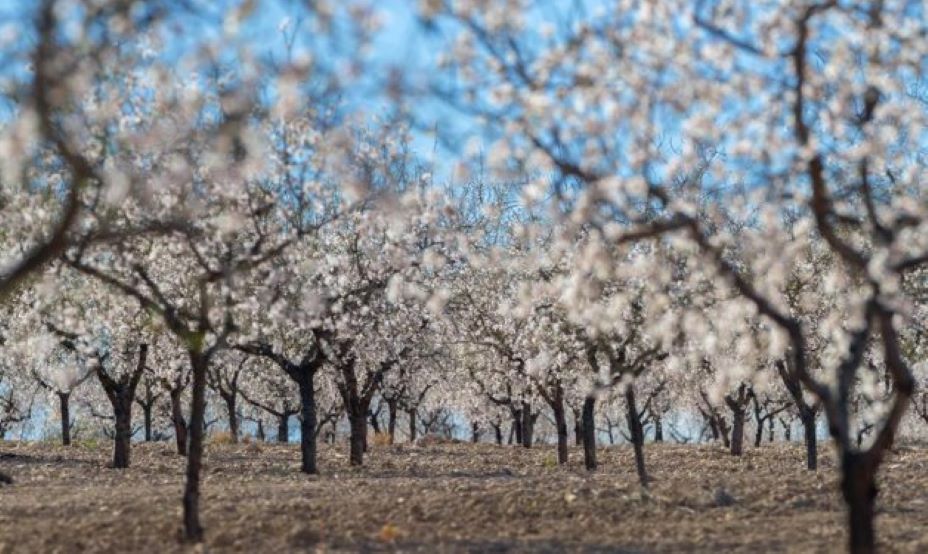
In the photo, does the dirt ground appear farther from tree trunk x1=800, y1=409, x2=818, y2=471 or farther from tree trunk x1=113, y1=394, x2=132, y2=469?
tree trunk x1=800, y1=409, x2=818, y2=471

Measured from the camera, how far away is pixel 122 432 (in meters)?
26.3

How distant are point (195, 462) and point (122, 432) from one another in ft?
47.6

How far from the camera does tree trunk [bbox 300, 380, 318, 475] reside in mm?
25156

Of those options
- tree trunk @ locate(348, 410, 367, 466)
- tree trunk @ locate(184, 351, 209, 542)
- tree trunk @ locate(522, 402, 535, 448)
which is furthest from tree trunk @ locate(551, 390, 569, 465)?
tree trunk @ locate(184, 351, 209, 542)

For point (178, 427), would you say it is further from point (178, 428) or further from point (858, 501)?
point (858, 501)

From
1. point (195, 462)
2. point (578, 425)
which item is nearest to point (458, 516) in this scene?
point (195, 462)

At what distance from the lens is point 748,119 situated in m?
11.1

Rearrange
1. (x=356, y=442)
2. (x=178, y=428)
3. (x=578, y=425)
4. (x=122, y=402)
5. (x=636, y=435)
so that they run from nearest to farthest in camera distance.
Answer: (x=636, y=435) < (x=122, y=402) < (x=356, y=442) < (x=178, y=428) < (x=578, y=425)

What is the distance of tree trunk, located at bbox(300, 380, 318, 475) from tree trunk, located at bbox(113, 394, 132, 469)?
4421mm

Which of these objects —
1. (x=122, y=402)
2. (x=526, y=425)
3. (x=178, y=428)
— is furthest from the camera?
(x=526, y=425)

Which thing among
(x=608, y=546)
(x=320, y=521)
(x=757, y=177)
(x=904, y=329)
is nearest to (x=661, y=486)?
(x=608, y=546)

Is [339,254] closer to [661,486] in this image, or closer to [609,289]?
[609,289]

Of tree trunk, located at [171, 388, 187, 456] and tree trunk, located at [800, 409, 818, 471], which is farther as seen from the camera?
tree trunk, located at [171, 388, 187, 456]

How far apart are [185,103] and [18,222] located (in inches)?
111
